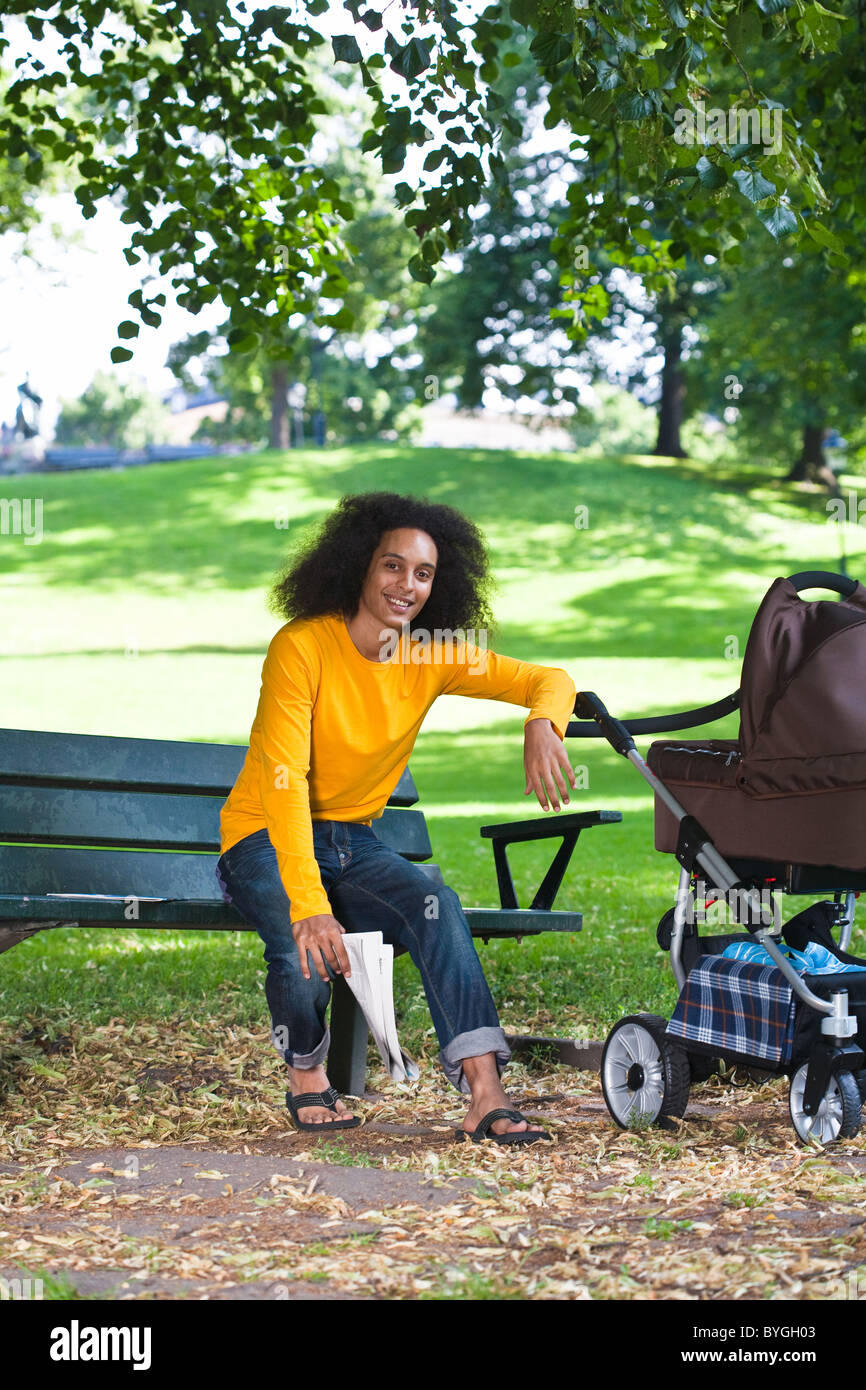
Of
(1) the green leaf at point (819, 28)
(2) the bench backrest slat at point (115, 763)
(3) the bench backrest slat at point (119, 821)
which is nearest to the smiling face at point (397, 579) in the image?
(2) the bench backrest slat at point (115, 763)

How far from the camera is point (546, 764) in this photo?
392 centimetres

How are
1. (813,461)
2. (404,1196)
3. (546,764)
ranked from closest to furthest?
(404,1196) → (546,764) → (813,461)

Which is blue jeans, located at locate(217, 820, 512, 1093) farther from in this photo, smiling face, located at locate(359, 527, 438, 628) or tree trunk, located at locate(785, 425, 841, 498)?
tree trunk, located at locate(785, 425, 841, 498)

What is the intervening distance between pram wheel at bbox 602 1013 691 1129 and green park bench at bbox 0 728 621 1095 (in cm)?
49

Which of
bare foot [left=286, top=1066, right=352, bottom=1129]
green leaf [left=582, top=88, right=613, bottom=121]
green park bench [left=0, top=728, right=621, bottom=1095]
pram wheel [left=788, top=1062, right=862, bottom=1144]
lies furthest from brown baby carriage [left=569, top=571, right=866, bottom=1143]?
green leaf [left=582, top=88, right=613, bottom=121]

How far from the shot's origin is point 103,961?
21.4 feet

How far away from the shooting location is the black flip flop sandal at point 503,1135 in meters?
3.86

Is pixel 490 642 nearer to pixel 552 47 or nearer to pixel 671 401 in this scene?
pixel 552 47

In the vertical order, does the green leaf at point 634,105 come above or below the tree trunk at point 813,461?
below

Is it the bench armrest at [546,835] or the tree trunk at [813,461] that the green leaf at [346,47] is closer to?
the bench armrest at [546,835]

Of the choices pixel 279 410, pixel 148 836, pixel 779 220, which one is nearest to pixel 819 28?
pixel 779 220

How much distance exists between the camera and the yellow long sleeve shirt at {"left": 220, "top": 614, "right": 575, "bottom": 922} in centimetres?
398

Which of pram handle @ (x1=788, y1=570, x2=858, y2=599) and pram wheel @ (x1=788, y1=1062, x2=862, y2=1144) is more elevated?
pram handle @ (x1=788, y1=570, x2=858, y2=599)

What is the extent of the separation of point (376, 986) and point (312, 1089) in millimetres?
489
